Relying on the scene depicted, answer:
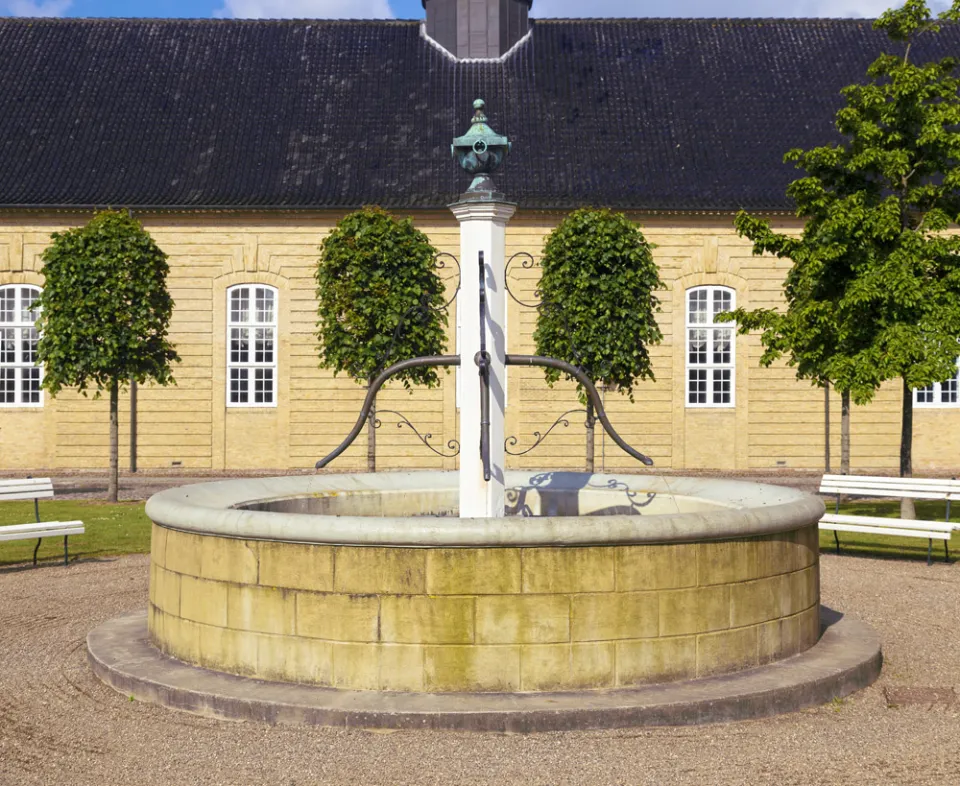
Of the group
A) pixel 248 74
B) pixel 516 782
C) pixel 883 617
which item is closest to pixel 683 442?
pixel 248 74

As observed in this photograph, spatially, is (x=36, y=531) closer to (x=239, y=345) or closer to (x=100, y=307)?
(x=100, y=307)

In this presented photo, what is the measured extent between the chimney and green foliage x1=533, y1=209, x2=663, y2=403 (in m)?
11.0

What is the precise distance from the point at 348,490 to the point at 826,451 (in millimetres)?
22543

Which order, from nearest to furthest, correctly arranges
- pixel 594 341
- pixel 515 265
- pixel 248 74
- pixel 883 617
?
pixel 883 617 → pixel 594 341 → pixel 515 265 → pixel 248 74

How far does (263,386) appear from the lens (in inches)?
1293

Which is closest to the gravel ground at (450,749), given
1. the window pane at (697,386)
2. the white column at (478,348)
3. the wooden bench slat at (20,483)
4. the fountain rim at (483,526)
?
the fountain rim at (483,526)

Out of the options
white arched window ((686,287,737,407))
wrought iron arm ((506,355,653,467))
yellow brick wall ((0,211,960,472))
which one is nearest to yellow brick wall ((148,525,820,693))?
wrought iron arm ((506,355,653,467))

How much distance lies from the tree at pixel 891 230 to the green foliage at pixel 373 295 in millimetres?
7834

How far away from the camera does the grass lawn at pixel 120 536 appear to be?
15883mm

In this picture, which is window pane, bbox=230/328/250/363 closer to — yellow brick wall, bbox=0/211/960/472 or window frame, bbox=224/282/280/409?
window frame, bbox=224/282/280/409

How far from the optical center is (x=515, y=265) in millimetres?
32094

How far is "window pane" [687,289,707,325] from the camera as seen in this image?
3297 centimetres

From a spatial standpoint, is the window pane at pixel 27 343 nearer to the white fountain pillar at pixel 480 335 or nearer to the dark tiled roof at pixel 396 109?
the dark tiled roof at pixel 396 109

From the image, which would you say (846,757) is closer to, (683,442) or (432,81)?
(683,442)
